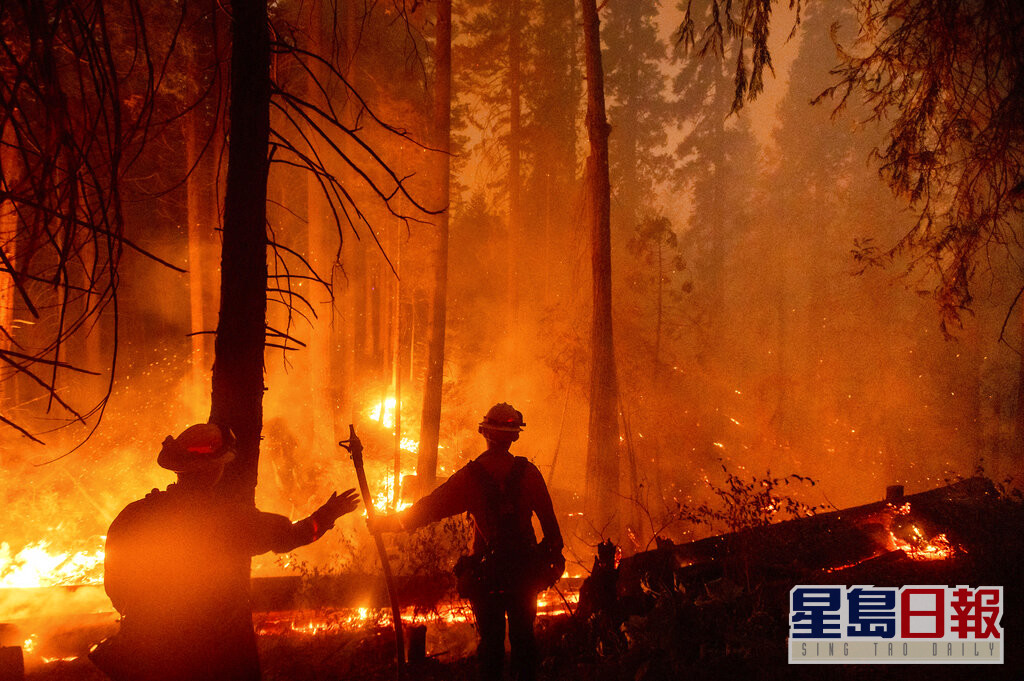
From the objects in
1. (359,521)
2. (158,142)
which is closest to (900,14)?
(359,521)

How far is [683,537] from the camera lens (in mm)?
15234

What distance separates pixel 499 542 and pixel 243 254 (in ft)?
9.16

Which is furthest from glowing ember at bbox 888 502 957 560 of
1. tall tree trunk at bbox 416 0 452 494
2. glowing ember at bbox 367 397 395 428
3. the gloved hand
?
glowing ember at bbox 367 397 395 428

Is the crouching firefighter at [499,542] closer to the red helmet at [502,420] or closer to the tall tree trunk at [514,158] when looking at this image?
the red helmet at [502,420]

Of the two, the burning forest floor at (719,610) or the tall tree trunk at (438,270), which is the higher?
the tall tree trunk at (438,270)

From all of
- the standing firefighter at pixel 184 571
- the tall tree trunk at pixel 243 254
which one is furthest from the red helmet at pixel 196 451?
the tall tree trunk at pixel 243 254

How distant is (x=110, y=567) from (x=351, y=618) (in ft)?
12.6

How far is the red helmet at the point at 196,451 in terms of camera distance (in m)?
2.90

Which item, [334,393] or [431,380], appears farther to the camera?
[334,393]

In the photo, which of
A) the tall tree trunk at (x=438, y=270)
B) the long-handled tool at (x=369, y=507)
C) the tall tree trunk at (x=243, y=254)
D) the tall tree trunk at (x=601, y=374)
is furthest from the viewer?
the tall tree trunk at (x=438, y=270)

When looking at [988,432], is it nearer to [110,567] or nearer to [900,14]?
[900,14]

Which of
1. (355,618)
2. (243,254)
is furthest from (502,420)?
(355,618)

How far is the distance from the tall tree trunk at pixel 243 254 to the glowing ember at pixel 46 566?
35.9 ft

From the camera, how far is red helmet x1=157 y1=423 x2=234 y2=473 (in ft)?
9.53
